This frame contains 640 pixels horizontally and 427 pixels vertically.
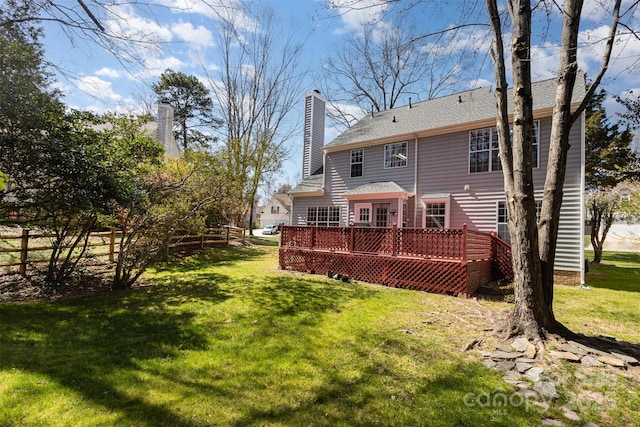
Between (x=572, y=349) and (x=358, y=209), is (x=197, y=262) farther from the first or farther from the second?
(x=572, y=349)

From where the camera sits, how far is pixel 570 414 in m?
2.69

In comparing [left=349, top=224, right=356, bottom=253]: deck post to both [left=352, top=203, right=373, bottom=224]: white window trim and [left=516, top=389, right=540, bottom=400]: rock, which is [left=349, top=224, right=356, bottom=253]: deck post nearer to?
[left=352, top=203, right=373, bottom=224]: white window trim

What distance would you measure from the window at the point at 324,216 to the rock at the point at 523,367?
35.4 ft

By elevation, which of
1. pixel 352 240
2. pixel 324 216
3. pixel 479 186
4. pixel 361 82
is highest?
pixel 361 82

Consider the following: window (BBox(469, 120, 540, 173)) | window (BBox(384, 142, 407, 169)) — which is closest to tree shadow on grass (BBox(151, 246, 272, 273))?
window (BBox(384, 142, 407, 169))

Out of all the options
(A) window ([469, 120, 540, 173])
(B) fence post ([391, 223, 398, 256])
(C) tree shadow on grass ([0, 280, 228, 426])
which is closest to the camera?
(C) tree shadow on grass ([0, 280, 228, 426])

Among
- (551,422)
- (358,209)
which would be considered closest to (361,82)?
(358,209)

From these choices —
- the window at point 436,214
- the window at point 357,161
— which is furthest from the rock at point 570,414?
the window at point 357,161

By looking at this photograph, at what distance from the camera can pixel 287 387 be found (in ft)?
9.86

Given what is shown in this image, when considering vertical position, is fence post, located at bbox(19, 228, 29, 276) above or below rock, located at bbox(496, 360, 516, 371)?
above

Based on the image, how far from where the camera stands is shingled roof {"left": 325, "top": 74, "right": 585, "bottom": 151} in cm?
1027

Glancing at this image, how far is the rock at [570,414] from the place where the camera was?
2.63m

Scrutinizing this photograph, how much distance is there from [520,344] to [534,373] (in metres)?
0.74

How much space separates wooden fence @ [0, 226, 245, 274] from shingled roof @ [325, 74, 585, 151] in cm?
768
